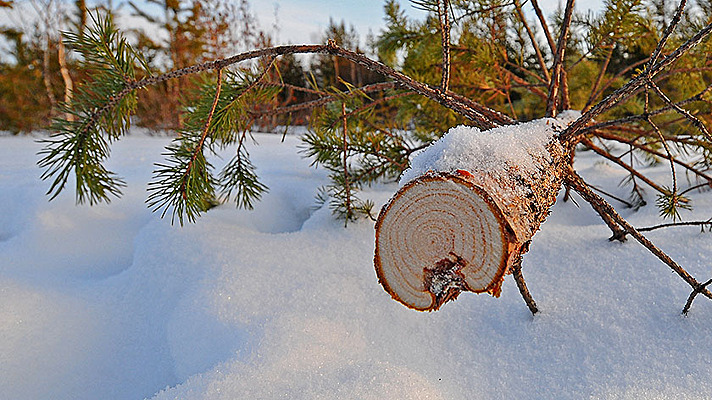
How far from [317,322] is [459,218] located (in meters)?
0.38

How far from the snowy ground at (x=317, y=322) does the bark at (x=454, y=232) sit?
19cm

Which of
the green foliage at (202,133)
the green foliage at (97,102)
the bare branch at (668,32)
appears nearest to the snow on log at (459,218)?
the bare branch at (668,32)

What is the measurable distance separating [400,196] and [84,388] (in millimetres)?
659

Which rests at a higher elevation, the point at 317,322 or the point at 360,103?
the point at 360,103

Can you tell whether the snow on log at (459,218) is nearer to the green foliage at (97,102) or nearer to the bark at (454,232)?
the bark at (454,232)

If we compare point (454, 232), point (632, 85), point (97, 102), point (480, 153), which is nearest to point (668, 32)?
point (632, 85)

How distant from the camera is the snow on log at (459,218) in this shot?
50cm

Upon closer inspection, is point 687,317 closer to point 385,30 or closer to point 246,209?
point 246,209

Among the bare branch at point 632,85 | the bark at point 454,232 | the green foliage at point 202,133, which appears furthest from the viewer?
the green foliage at point 202,133

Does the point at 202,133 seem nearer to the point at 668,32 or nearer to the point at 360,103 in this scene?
the point at 360,103

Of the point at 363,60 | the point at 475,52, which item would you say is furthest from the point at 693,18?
the point at 363,60

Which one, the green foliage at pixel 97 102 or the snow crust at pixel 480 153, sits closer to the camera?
the snow crust at pixel 480 153

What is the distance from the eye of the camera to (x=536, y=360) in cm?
69

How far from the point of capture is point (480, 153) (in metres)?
0.56
